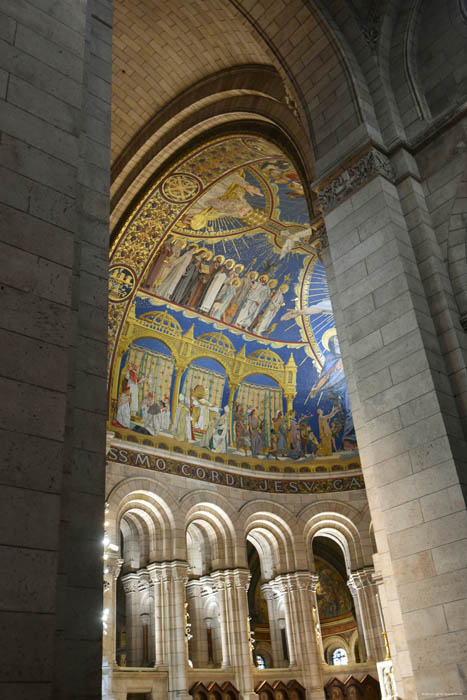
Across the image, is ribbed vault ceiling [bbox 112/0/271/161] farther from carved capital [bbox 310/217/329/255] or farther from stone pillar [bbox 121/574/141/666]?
stone pillar [bbox 121/574/141/666]

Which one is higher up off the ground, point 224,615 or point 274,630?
point 224,615

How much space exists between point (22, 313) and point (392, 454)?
4.29 metres

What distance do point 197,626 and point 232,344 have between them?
759cm

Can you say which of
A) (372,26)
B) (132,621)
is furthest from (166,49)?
(132,621)

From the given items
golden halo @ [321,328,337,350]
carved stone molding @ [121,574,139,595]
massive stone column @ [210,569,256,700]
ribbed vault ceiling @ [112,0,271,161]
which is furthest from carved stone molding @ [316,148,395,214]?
golden halo @ [321,328,337,350]

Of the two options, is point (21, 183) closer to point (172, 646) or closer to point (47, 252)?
point (47, 252)

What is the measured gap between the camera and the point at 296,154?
11531mm

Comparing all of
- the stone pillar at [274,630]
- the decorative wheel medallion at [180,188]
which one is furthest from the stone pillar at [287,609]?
the decorative wheel medallion at [180,188]

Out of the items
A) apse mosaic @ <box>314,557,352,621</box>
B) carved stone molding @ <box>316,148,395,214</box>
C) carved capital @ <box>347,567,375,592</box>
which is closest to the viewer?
carved stone molding @ <box>316,148,395,214</box>

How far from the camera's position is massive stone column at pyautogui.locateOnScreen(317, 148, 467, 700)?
568 cm

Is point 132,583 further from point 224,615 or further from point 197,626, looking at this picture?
point 224,615

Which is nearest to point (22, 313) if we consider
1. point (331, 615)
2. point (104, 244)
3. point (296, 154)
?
point (104, 244)

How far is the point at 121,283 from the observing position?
50.8ft

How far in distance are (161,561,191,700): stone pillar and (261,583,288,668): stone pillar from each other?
342 cm
